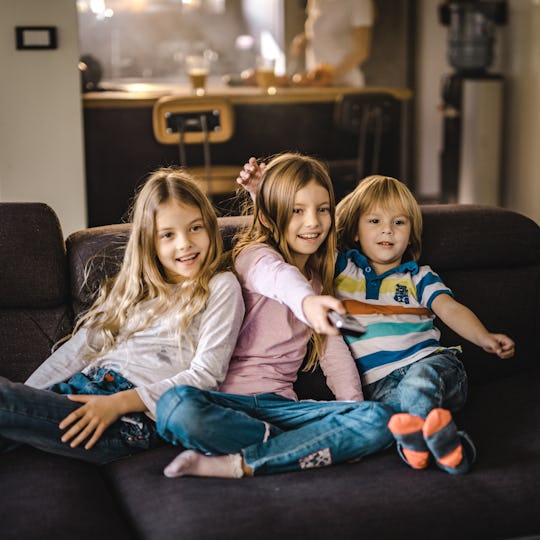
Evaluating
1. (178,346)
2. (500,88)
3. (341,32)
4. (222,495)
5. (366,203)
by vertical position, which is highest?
(341,32)

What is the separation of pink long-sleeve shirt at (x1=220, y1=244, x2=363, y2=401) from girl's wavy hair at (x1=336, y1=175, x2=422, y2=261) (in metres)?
0.26

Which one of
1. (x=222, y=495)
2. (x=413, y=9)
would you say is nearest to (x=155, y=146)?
(x=413, y=9)

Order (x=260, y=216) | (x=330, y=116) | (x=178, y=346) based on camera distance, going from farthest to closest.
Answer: (x=330, y=116) → (x=260, y=216) → (x=178, y=346)

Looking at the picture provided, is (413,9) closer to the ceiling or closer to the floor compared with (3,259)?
closer to the ceiling

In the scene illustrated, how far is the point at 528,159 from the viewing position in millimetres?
5008

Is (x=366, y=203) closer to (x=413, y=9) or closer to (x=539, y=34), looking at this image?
(x=539, y=34)

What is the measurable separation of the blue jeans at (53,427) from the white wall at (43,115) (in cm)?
247

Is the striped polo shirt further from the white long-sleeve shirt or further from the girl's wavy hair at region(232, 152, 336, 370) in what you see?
the white long-sleeve shirt

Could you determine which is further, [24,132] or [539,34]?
[539,34]

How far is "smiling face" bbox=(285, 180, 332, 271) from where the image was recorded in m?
1.87

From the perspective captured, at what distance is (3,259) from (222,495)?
83 centimetres

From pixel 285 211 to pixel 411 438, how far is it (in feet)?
2.04

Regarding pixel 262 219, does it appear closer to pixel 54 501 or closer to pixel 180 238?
pixel 180 238

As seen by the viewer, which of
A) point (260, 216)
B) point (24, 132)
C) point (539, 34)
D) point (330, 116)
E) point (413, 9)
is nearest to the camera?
point (260, 216)
